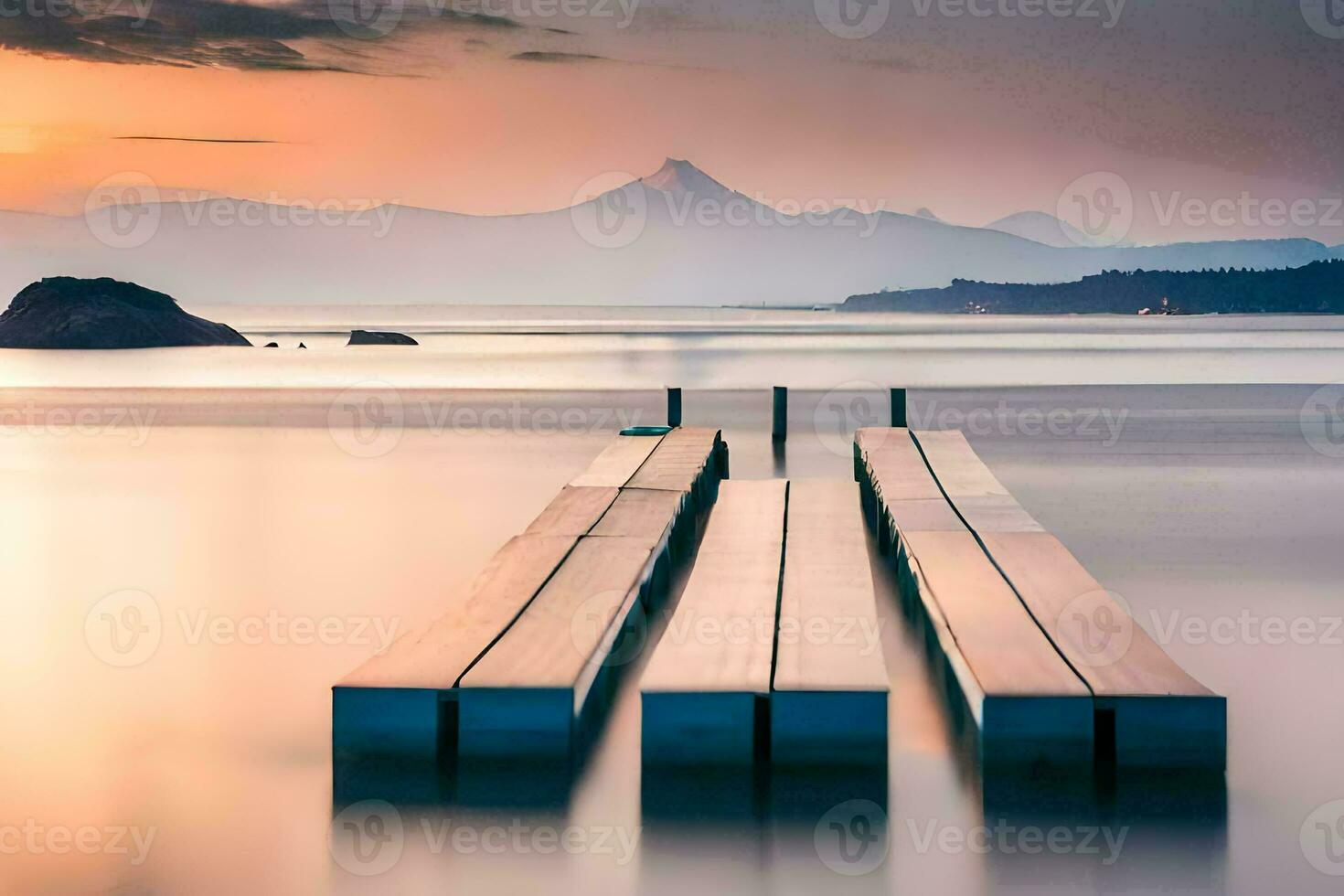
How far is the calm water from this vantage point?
1986 mm

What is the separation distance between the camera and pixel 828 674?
2.40 m

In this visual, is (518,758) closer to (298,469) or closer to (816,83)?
(298,469)

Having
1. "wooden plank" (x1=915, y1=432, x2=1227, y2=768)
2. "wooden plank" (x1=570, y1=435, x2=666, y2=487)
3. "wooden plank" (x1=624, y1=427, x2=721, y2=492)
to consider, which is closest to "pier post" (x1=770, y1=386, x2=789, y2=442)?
"wooden plank" (x1=624, y1=427, x2=721, y2=492)

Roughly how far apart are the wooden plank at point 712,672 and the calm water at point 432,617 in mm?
80

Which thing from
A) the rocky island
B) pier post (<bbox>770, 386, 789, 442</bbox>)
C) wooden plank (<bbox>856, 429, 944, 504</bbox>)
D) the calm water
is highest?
the rocky island

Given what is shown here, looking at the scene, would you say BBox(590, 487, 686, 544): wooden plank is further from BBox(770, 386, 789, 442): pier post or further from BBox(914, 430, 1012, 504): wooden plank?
BBox(770, 386, 789, 442): pier post

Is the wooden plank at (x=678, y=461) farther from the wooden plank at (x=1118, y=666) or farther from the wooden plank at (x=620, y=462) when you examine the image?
the wooden plank at (x=1118, y=666)

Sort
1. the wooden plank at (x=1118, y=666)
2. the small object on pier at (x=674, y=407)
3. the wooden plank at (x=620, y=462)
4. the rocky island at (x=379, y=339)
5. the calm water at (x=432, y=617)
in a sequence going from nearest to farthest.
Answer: the calm water at (x=432, y=617), the wooden plank at (x=1118, y=666), the wooden plank at (x=620, y=462), the small object on pier at (x=674, y=407), the rocky island at (x=379, y=339)

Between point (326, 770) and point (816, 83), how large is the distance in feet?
53.8

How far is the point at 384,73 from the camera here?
18172 mm

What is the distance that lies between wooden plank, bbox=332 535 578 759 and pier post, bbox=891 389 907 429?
5455 millimetres

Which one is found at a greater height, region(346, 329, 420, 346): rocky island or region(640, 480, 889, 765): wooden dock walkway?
region(346, 329, 420, 346): rocky island

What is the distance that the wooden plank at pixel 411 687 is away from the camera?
2.38 m

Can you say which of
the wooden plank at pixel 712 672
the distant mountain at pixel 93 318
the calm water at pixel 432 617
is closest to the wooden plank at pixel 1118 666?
the calm water at pixel 432 617
